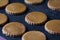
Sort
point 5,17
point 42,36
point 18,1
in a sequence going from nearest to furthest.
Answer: point 42,36 < point 5,17 < point 18,1

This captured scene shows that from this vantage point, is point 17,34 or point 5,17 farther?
point 5,17

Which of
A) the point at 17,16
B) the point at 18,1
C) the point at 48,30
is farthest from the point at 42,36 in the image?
the point at 18,1

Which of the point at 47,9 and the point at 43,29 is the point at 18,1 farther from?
the point at 43,29

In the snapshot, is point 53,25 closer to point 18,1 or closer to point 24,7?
point 24,7

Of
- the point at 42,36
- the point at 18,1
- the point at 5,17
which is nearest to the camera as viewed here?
the point at 42,36

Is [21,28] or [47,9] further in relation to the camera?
[47,9]

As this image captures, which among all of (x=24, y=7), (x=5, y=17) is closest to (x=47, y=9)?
(x=24, y=7)
